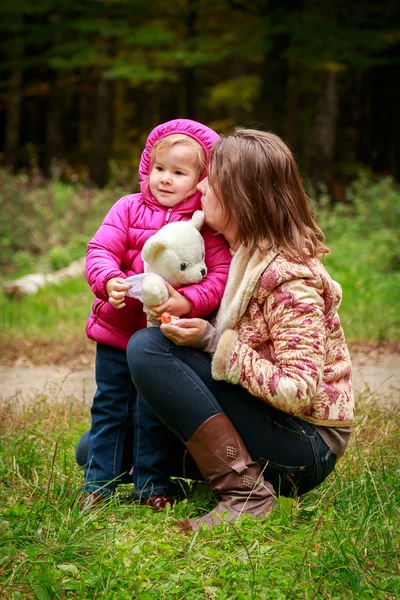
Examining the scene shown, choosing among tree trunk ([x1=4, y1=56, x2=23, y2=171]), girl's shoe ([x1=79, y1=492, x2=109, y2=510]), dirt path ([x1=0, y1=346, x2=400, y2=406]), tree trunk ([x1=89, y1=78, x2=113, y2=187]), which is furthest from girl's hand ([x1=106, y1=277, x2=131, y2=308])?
tree trunk ([x1=4, y1=56, x2=23, y2=171])

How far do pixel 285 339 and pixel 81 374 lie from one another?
2.83 metres

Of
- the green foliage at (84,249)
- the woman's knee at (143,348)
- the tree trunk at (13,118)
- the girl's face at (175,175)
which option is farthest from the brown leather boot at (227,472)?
the tree trunk at (13,118)

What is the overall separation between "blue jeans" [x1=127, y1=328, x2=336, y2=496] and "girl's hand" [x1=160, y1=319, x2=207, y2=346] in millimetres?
50

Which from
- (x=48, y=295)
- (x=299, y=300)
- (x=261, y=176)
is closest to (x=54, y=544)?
(x=299, y=300)

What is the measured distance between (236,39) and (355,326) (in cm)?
1071

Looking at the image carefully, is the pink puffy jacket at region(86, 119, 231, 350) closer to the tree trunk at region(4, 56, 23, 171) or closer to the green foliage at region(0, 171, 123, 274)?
the green foliage at region(0, 171, 123, 274)

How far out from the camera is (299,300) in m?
2.29

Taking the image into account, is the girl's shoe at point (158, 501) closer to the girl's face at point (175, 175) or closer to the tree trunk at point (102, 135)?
the girl's face at point (175, 175)

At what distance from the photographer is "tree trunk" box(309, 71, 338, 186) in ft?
44.7

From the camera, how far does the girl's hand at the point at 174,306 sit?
7.89 feet

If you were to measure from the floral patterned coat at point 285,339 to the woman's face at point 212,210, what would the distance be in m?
0.12

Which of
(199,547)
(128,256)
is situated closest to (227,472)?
(199,547)

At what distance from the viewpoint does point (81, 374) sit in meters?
4.88

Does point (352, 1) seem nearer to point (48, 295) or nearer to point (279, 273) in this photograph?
point (48, 295)
